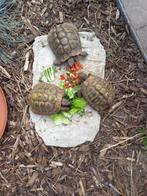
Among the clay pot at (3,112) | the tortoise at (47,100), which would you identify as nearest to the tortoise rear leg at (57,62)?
the tortoise at (47,100)

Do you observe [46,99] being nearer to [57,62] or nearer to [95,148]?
[57,62]

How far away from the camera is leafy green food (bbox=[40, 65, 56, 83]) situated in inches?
145

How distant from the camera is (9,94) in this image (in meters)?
3.68

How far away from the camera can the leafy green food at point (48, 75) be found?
3674mm

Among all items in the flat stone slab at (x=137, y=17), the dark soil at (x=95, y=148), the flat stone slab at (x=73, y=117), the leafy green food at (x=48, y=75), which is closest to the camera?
the dark soil at (x=95, y=148)

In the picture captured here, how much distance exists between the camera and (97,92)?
11.4 ft

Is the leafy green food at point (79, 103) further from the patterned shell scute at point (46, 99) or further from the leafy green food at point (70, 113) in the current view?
the patterned shell scute at point (46, 99)

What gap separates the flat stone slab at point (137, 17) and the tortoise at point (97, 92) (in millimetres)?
490

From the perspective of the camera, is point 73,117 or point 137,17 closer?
point 73,117

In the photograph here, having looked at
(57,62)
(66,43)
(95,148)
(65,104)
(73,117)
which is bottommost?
(95,148)

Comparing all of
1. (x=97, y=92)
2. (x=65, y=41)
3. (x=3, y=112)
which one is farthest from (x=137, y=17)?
(x=3, y=112)

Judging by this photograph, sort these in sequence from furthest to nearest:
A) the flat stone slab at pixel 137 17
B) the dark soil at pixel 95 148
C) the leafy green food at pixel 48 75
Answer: the flat stone slab at pixel 137 17, the leafy green food at pixel 48 75, the dark soil at pixel 95 148

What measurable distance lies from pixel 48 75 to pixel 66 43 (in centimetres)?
27

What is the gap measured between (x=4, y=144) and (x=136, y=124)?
3.02 ft
